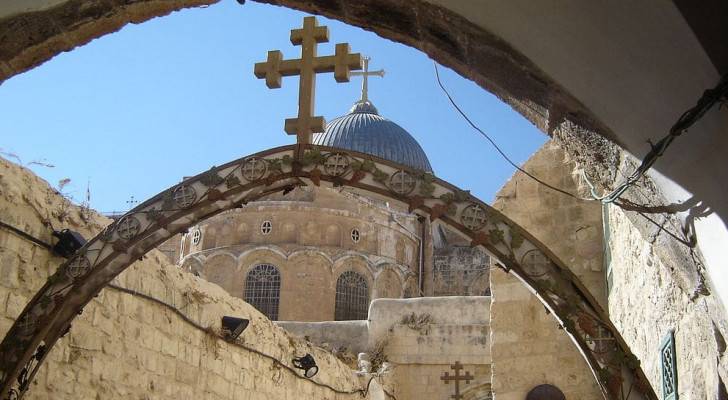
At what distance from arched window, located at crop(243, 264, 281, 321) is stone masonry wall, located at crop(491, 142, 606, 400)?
70.8 feet

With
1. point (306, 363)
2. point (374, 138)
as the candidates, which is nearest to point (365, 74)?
A: point (374, 138)

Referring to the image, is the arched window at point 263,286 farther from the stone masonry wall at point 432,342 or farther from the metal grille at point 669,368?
the metal grille at point 669,368

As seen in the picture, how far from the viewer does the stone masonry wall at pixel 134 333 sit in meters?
5.06

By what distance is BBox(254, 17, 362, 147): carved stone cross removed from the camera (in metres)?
4.43

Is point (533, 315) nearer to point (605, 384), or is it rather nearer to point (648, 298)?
point (648, 298)

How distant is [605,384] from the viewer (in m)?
3.54

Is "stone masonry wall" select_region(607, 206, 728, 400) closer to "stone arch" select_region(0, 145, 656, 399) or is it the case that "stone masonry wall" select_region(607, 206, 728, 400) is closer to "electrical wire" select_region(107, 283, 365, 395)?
"stone arch" select_region(0, 145, 656, 399)

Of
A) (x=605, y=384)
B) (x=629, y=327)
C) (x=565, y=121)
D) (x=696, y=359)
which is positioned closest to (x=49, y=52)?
(x=565, y=121)

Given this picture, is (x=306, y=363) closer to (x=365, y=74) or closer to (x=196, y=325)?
(x=196, y=325)

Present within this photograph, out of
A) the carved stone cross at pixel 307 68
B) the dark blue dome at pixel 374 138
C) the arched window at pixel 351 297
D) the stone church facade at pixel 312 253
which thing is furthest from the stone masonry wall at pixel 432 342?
the dark blue dome at pixel 374 138

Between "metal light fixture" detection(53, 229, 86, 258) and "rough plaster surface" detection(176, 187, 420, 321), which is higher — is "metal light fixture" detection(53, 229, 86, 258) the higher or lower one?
the lower one

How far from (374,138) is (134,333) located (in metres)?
25.8

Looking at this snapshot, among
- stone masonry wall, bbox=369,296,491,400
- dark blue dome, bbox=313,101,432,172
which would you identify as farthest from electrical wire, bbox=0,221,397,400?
dark blue dome, bbox=313,101,432,172

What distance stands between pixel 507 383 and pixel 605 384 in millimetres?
3660
